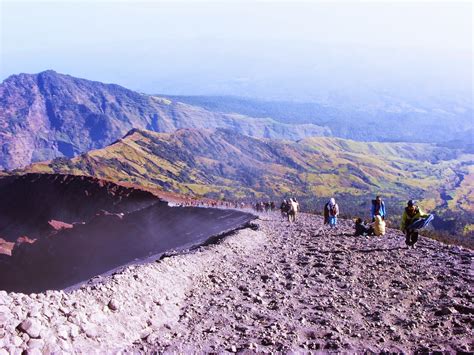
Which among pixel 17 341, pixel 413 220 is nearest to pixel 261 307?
pixel 17 341

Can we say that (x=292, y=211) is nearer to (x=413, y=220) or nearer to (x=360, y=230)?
(x=360, y=230)

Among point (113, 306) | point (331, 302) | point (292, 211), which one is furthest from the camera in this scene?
point (292, 211)

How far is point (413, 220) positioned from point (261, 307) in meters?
9.46

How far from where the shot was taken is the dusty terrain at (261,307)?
9.90 metres

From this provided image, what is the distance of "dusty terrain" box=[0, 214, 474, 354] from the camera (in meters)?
9.90

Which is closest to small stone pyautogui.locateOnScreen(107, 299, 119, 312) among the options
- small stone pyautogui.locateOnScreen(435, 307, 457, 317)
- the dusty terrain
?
the dusty terrain

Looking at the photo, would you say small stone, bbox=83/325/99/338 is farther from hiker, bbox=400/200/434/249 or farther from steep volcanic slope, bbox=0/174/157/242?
steep volcanic slope, bbox=0/174/157/242

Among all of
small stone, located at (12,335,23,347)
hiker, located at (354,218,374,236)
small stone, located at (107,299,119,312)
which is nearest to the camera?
small stone, located at (12,335,23,347)

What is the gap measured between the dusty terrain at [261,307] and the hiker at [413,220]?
142 centimetres

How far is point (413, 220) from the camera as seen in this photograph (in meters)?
19.7

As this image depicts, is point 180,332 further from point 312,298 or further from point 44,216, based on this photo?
point 44,216

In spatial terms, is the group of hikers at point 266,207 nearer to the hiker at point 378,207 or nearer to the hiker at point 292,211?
the hiker at point 292,211

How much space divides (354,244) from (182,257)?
25.5 feet

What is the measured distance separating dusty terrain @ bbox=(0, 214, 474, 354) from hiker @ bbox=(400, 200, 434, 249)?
1.42 meters
